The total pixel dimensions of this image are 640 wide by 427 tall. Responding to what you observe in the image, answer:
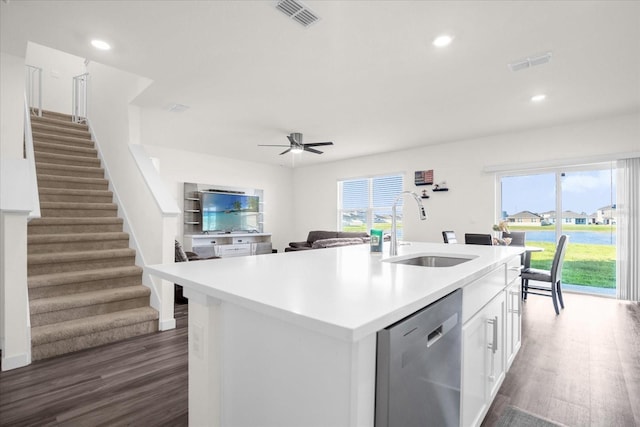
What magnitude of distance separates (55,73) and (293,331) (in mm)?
8355

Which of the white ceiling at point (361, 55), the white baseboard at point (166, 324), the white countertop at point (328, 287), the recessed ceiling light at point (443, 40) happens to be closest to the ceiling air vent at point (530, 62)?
the white ceiling at point (361, 55)

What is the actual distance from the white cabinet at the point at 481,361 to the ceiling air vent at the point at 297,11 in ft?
7.23

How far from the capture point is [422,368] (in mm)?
1006

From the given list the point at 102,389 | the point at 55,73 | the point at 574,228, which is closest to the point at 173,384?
the point at 102,389

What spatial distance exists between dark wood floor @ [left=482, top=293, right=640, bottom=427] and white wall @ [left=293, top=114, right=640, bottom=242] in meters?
2.32

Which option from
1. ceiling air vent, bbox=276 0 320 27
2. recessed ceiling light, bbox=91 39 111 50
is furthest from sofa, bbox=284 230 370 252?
recessed ceiling light, bbox=91 39 111 50

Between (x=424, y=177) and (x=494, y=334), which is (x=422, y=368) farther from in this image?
(x=424, y=177)

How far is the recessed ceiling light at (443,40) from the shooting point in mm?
2539

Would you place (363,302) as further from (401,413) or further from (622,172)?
(622,172)

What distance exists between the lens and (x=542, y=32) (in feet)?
8.13

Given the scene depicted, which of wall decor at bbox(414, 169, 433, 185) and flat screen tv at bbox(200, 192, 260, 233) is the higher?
wall decor at bbox(414, 169, 433, 185)

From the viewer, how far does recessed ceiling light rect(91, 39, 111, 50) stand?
2.68m

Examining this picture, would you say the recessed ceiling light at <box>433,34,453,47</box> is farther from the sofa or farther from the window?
the window

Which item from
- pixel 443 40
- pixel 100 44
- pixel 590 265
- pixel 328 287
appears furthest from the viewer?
pixel 590 265
